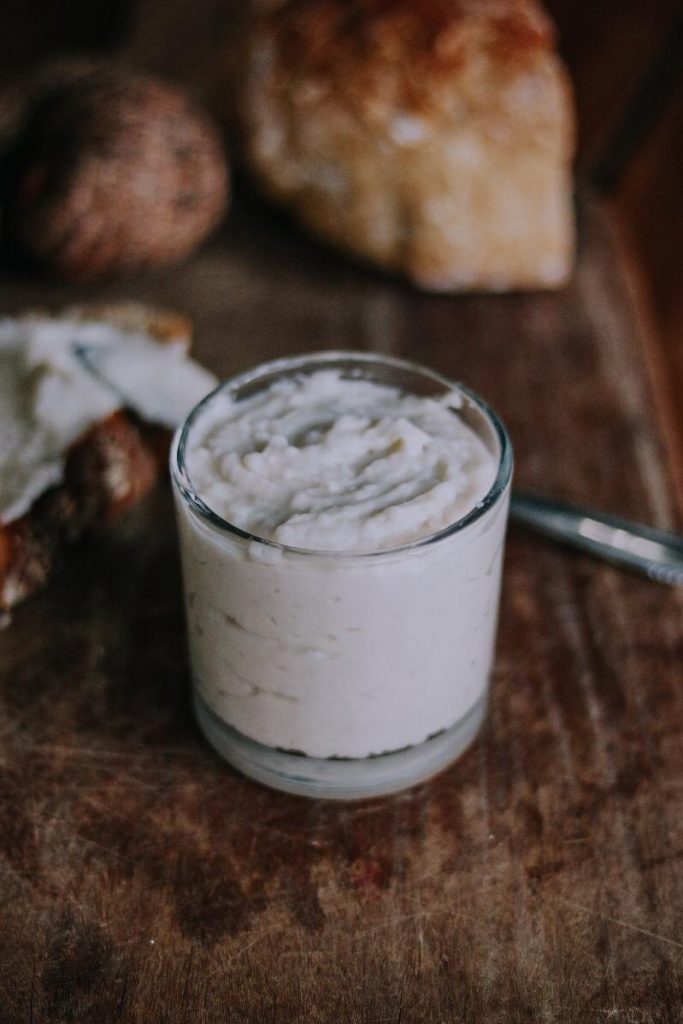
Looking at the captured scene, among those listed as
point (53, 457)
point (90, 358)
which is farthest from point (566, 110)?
point (53, 457)

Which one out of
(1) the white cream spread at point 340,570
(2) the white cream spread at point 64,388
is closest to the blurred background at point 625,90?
(2) the white cream spread at point 64,388

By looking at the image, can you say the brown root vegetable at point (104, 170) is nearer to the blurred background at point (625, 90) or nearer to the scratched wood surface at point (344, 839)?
the blurred background at point (625, 90)

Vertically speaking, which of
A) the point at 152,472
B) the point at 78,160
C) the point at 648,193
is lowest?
the point at 648,193

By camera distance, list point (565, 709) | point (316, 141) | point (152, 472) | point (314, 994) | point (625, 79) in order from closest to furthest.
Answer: point (314, 994) → point (565, 709) → point (152, 472) → point (316, 141) → point (625, 79)

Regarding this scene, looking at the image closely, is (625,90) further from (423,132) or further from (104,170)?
(104,170)

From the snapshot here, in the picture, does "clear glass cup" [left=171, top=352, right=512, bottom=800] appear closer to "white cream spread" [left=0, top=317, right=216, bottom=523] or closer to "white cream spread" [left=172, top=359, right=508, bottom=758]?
"white cream spread" [left=172, top=359, right=508, bottom=758]

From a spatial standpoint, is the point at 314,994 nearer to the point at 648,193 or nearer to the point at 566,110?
the point at 566,110

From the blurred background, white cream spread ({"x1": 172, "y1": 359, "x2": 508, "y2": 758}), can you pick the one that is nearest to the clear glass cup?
white cream spread ({"x1": 172, "y1": 359, "x2": 508, "y2": 758})

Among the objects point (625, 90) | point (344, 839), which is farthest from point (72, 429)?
point (625, 90)
